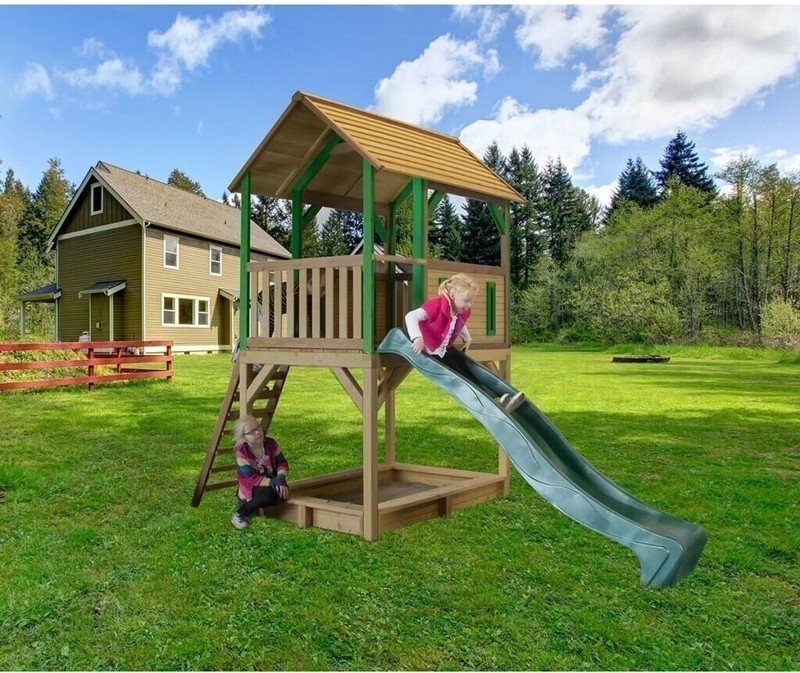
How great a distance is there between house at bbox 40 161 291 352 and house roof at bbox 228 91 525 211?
2211 cm

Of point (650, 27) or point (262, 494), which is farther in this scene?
point (650, 27)

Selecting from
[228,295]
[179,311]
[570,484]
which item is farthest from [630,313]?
[570,484]

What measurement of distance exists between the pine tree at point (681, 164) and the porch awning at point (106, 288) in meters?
42.6

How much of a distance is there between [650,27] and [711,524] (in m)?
8.56

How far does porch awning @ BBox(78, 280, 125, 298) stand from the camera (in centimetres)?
2838

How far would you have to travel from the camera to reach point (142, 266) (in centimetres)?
2806

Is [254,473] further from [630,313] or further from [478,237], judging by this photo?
[478,237]

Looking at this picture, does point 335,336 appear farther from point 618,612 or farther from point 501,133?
point 501,133

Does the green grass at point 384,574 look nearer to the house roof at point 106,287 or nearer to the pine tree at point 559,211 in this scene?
the house roof at point 106,287

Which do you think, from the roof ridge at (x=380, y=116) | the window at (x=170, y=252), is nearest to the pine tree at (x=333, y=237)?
the window at (x=170, y=252)

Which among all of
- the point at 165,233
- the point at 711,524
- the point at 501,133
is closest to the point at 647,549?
the point at 711,524

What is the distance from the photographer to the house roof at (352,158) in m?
6.42

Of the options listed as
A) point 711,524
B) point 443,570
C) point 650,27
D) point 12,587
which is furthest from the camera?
point 650,27

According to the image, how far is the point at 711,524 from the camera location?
20.0ft
